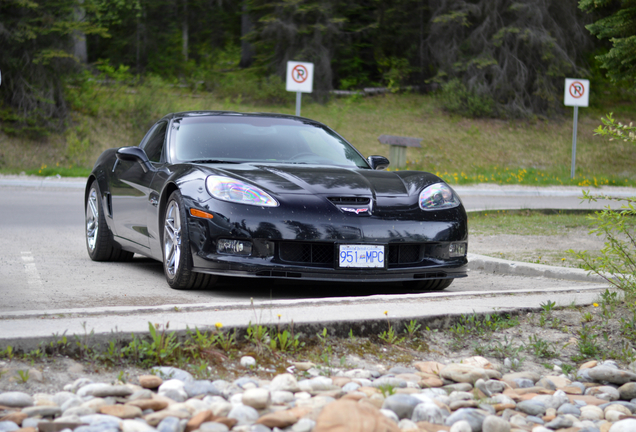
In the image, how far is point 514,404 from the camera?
3217 millimetres

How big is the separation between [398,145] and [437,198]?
14628mm

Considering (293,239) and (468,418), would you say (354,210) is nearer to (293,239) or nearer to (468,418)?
(293,239)

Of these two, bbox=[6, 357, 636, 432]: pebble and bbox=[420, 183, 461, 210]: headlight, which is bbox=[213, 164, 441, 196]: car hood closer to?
bbox=[420, 183, 461, 210]: headlight

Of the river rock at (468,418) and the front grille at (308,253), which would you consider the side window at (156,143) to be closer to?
the front grille at (308,253)

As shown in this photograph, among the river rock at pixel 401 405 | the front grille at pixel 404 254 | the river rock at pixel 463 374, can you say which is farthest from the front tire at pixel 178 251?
the river rock at pixel 401 405

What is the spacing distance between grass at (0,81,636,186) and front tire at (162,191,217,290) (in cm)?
1315

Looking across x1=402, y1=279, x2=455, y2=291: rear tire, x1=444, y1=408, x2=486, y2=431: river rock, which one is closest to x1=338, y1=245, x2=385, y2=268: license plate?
x1=402, y1=279, x2=455, y2=291: rear tire

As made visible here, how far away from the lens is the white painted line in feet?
18.8

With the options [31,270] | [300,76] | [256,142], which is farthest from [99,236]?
[300,76]

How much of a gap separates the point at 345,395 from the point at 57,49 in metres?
19.4

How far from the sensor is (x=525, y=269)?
6570 millimetres

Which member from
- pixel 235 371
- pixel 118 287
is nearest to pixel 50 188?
pixel 118 287

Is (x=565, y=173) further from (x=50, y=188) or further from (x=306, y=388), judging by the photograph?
(x=306, y=388)

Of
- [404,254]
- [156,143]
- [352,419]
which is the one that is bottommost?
[352,419]
